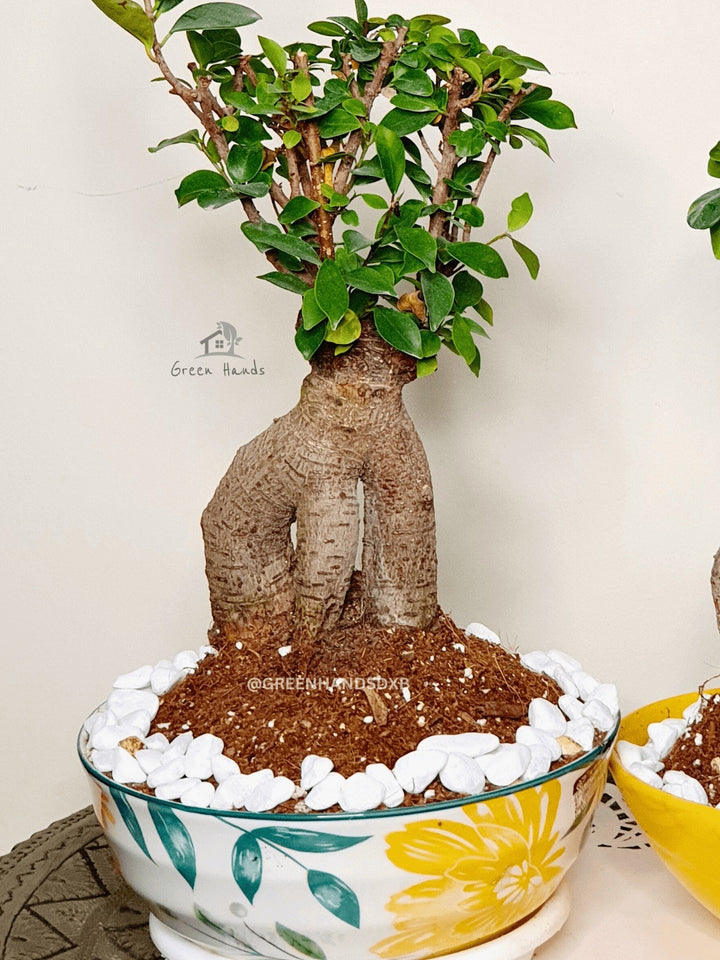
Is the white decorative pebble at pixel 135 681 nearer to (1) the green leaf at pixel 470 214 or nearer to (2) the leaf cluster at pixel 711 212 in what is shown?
(1) the green leaf at pixel 470 214

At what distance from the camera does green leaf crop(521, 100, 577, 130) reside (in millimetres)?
867

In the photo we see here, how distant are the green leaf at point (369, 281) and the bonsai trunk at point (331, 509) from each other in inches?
3.2

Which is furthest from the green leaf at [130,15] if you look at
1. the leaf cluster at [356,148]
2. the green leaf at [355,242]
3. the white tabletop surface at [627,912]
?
the white tabletop surface at [627,912]

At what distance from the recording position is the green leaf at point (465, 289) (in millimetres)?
904

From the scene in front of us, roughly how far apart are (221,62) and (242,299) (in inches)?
16.0

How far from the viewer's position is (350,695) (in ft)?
2.71

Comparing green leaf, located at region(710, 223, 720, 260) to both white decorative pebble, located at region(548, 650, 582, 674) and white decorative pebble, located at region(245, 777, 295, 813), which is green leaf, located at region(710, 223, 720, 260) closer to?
white decorative pebble, located at region(548, 650, 582, 674)

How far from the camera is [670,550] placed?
120 cm

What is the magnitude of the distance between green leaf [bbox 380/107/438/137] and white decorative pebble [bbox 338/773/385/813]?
50 cm

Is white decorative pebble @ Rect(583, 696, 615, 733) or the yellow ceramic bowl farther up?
white decorative pebble @ Rect(583, 696, 615, 733)

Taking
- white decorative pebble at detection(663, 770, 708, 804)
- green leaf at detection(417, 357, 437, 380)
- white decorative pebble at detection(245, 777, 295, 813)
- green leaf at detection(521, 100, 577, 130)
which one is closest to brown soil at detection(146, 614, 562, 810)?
white decorative pebble at detection(245, 777, 295, 813)

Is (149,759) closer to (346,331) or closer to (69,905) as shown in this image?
(69,905)

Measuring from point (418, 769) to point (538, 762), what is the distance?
0.31 ft

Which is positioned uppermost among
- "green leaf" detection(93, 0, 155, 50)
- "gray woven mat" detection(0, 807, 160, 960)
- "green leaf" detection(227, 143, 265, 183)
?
"green leaf" detection(93, 0, 155, 50)
